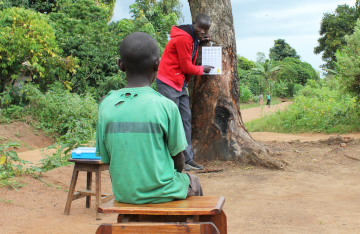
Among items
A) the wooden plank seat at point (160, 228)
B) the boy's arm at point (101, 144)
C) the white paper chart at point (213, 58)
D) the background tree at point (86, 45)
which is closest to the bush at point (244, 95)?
the background tree at point (86, 45)

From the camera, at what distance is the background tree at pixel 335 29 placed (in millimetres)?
30656

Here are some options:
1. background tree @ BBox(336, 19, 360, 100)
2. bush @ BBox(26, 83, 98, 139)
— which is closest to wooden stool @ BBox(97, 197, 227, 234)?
background tree @ BBox(336, 19, 360, 100)

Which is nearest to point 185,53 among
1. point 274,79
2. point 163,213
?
point 163,213

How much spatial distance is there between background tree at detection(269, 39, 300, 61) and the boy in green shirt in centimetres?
4471

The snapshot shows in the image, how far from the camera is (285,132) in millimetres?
10336

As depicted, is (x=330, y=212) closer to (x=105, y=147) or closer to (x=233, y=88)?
(x=105, y=147)

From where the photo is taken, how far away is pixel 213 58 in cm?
521

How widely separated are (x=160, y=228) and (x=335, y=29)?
3412 centimetres

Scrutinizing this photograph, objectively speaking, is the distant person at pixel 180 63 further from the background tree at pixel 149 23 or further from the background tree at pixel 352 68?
the background tree at pixel 149 23

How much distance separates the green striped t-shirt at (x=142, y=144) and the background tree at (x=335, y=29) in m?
31.3

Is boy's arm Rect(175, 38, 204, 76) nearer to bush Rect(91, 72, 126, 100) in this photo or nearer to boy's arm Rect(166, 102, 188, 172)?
boy's arm Rect(166, 102, 188, 172)

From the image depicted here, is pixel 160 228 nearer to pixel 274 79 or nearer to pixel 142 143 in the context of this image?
pixel 142 143

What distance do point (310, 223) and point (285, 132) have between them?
7725 mm

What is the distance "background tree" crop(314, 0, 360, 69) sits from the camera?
30.7 metres
